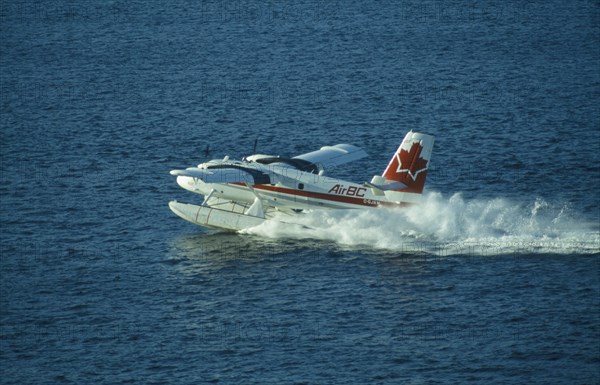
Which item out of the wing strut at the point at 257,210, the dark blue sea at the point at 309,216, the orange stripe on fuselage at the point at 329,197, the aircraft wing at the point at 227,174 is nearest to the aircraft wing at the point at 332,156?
the orange stripe on fuselage at the point at 329,197

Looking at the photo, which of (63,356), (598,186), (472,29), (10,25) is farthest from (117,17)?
(63,356)

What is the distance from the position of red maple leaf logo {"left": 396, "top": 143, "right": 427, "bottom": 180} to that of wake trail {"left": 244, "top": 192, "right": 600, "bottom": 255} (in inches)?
84.3

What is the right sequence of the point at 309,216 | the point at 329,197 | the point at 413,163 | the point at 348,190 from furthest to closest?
the point at 309,216, the point at 329,197, the point at 348,190, the point at 413,163

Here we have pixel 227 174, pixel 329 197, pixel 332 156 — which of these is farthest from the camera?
pixel 332 156

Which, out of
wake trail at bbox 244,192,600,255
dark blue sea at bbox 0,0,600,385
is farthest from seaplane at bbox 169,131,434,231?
dark blue sea at bbox 0,0,600,385

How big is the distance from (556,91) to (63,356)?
65207 millimetres

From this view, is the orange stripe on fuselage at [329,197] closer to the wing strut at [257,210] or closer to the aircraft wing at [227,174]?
the aircraft wing at [227,174]

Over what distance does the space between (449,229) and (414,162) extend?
16.1ft

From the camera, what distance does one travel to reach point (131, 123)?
10531 cm

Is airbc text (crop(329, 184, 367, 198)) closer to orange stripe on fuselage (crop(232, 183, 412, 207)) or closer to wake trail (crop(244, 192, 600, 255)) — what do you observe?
orange stripe on fuselage (crop(232, 183, 412, 207))

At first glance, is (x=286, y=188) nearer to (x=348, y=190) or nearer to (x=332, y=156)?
(x=348, y=190)

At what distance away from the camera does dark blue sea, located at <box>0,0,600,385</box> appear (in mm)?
60750

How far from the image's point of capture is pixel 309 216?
75.6 m

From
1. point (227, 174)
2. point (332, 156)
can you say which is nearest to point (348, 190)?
point (332, 156)
